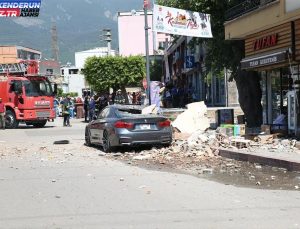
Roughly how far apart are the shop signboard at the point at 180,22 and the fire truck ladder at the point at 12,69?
47.4ft

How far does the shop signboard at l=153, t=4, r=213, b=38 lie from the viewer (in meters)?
20.7

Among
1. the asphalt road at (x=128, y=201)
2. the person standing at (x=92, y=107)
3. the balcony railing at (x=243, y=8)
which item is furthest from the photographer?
the person standing at (x=92, y=107)

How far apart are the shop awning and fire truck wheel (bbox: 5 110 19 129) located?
16.0 metres

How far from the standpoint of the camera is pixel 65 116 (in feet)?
108

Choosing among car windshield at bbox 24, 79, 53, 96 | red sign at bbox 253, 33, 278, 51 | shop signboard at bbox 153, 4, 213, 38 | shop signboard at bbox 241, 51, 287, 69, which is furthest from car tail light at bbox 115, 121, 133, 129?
car windshield at bbox 24, 79, 53, 96

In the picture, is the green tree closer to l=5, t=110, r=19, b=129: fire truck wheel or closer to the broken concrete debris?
the broken concrete debris

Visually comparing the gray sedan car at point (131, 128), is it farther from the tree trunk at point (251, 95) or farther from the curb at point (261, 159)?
the tree trunk at point (251, 95)

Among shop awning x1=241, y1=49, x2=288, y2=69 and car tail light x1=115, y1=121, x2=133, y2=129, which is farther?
shop awning x1=241, y1=49, x2=288, y2=69

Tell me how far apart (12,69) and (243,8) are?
668 inches

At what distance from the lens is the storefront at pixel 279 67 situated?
1759cm

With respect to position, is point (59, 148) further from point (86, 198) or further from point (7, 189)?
point (86, 198)

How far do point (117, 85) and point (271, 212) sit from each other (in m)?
40.6

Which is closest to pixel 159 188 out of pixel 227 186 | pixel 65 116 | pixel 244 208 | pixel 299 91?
pixel 227 186

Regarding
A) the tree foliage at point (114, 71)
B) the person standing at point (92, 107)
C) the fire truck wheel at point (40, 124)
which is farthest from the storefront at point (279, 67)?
the tree foliage at point (114, 71)
